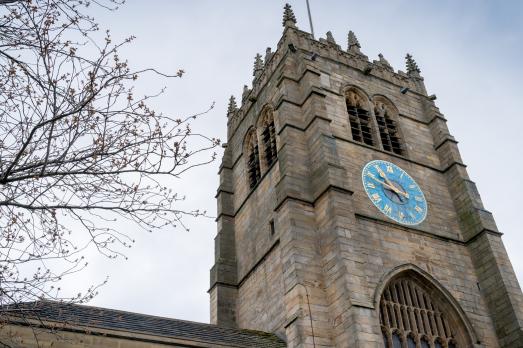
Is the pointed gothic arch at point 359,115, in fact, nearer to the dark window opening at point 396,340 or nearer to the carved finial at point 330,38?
the carved finial at point 330,38

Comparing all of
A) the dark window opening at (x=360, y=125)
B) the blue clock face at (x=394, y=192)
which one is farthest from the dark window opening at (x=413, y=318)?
the dark window opening at (x=360, y=125)

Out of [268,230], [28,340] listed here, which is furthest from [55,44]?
[268,230]

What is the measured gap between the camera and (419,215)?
17250mm

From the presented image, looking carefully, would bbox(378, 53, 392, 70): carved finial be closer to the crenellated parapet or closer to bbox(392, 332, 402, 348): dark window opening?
the crenellated parapet

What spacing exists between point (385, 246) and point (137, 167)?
10313mm

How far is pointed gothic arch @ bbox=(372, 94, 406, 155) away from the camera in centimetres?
1991

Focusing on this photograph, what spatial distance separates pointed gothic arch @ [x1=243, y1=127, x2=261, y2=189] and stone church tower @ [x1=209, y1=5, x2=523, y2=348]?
2.2 inches

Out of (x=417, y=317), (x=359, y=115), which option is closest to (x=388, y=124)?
(x=359, y=115)

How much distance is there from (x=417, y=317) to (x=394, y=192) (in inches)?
159

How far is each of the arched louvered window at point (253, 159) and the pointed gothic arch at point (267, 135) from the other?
0.54m

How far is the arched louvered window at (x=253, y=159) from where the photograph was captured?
20766 millimetres

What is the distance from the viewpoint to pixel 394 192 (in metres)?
17.3

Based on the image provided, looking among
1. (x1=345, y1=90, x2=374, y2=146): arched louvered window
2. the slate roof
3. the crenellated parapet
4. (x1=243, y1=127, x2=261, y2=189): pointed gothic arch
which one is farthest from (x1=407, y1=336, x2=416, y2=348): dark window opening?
the crenellated parapet

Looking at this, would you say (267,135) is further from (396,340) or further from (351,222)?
(396,340)
